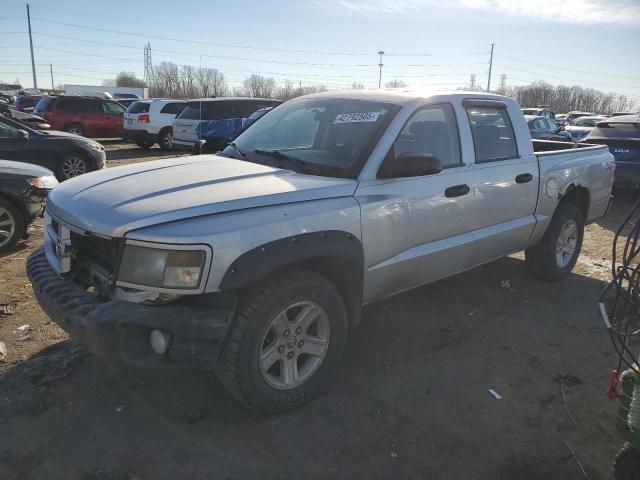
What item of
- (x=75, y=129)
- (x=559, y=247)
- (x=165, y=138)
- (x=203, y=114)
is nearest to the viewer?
(x=559, y=247)

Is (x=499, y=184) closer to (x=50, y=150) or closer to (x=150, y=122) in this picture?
(x=50, y=150)

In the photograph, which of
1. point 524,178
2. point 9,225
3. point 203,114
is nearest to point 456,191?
point 524,178

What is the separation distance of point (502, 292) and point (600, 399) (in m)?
1.88

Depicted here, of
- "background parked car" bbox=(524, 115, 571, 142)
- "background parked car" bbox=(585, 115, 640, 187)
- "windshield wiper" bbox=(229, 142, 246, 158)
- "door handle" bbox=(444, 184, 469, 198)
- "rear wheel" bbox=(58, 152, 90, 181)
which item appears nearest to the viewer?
"door handle" bbox=(444, 184, 469, 198)

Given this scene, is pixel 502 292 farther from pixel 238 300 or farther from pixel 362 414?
pixel 238 300

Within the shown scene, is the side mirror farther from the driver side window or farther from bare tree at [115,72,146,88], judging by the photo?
bare tree at [115,72,146,88]

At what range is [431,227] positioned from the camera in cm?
357

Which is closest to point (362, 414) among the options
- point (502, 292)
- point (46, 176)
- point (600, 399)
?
point (600, 399)

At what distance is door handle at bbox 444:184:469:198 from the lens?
363 centimetres

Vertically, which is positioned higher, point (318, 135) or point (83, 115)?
point (318, 135)

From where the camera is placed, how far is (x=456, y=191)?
12.1 feet

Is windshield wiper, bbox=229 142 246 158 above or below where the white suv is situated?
above

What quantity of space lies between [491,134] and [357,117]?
4.48 ft

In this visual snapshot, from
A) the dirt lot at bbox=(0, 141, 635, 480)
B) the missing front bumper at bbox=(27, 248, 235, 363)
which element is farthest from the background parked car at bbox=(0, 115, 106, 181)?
the missing front bumper at bbox=(27, 248, 235, 363)
